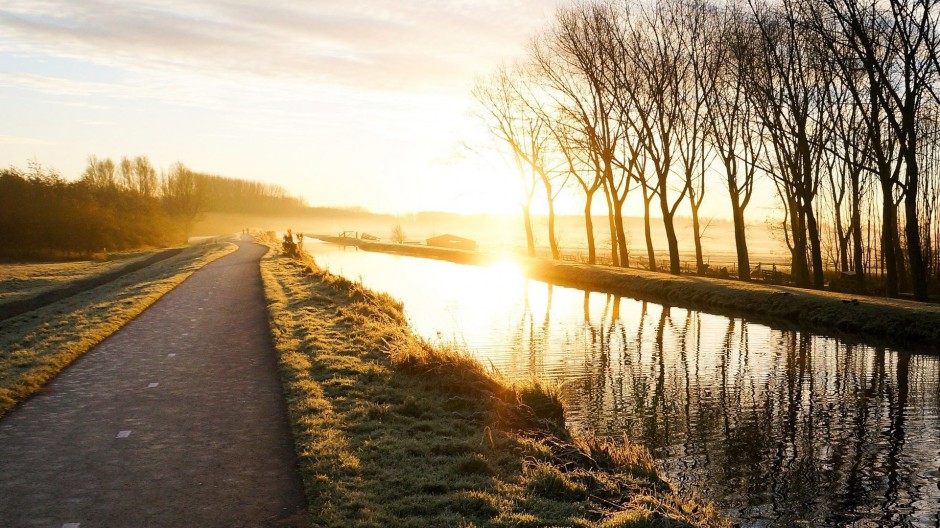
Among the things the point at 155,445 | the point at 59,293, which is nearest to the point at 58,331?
the point at 155,445

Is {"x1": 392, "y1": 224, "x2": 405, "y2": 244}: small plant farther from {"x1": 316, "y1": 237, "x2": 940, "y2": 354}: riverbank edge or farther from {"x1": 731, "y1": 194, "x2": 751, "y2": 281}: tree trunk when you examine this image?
{"x1": 731, "y1": 194, "x2": 751, "y2": 281}: tree trunk

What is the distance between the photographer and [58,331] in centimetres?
1703

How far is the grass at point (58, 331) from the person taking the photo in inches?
466

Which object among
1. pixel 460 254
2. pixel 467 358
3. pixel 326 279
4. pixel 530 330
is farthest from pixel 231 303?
pixel 460 254

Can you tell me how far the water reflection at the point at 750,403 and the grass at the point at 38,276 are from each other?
17582mm

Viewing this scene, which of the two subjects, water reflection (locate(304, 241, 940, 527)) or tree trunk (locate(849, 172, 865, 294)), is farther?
tree trunk (locate(849, 172, 865, 294))

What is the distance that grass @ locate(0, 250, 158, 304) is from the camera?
91.6ft

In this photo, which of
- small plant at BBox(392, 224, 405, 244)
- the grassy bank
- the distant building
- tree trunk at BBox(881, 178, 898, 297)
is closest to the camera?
the grassy bank

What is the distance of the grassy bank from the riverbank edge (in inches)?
547

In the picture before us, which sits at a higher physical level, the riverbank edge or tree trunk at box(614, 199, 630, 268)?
tree trunk at box(614, 199, 630, 268)

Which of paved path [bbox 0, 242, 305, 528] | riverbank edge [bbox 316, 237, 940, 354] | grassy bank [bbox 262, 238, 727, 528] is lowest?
riverbank edge [bbox 316, 237, 940, 354]

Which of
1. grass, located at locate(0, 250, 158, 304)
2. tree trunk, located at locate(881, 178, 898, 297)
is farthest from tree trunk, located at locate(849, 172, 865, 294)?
grass, located at locate(0, 250, 158, 304)

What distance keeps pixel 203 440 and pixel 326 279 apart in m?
22.0

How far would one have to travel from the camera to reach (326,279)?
30500 millimetres
